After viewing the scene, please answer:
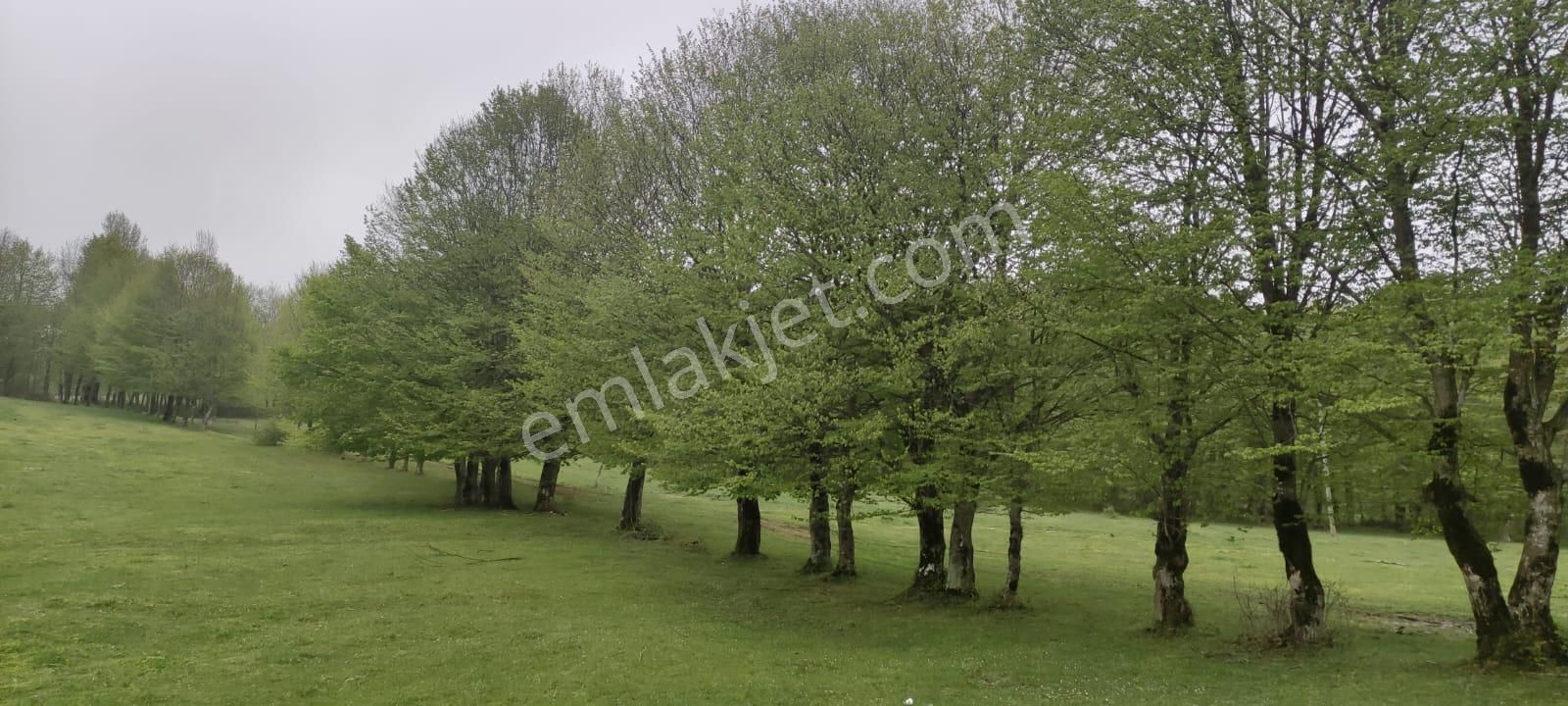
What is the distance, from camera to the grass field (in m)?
11.6

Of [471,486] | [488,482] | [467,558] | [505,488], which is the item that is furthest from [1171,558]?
[471,486]

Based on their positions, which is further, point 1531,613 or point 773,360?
point 773,360

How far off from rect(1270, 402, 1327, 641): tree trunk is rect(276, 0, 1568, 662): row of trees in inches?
2.0

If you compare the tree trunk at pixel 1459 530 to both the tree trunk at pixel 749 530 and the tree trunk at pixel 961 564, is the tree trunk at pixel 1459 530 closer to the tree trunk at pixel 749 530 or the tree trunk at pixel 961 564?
the tree trunk at pixel 961 564

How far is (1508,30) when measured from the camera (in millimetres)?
11242

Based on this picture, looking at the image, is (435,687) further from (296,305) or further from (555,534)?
(296,305)

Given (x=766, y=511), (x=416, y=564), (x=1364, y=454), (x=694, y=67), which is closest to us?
(x=1364, y=454)

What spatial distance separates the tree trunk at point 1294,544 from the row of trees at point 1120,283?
5cm

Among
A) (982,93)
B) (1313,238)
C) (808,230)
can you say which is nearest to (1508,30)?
(1313,238)

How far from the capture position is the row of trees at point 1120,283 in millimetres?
11875

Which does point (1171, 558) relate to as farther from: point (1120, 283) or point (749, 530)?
point (749, 530)

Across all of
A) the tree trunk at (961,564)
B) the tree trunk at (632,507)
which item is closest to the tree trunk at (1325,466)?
the tree trunk at (961,564)

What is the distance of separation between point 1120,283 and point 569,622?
40.0 ft

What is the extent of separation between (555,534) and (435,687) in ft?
58.9
